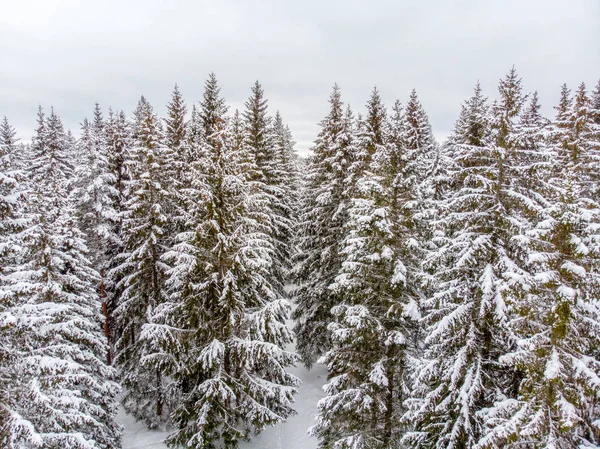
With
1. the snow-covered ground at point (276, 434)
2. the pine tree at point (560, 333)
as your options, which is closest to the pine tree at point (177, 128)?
the snow-covered ground at point (276, 434)

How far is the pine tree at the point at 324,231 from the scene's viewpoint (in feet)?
65.5

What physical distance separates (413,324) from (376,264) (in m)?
2.69

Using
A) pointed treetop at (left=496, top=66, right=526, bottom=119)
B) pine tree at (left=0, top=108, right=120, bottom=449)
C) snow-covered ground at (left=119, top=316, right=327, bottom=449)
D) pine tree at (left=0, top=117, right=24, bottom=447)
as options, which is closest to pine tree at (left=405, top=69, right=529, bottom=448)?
pointed treetop at (left=496, top=66, right=526, bottom=119)

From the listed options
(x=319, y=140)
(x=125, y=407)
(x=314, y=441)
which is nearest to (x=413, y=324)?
(x=314, y=441)

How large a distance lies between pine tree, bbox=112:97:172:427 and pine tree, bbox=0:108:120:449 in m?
3.08

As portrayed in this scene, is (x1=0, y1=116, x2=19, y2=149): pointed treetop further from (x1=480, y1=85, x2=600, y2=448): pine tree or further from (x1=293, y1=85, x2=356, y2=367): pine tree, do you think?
(x1=480, y1=85, x2=600, y2=448): pine tree

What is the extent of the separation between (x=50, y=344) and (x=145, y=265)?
6764 millimetres

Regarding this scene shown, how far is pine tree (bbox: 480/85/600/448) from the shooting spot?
7.52 m

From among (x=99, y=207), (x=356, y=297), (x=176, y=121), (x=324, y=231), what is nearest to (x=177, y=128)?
(x=176, y=121)

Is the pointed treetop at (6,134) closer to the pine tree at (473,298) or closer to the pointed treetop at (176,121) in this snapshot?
the pointed treetop at (176,121)

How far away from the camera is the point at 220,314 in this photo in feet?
47.0

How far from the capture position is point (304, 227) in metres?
22.4

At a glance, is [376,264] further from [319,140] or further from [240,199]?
[319,140]

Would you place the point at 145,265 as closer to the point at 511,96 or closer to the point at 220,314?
the point at 220,314
